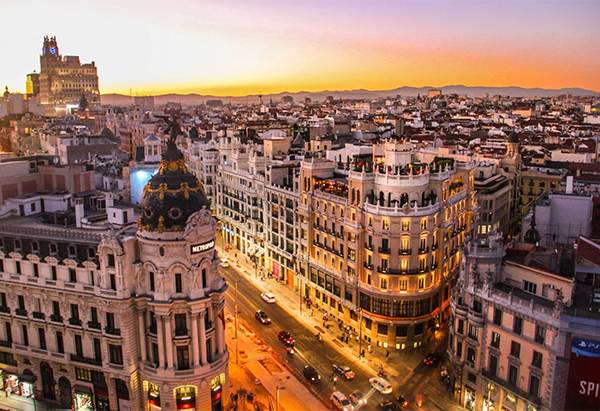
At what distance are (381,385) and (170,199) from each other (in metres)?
36.7

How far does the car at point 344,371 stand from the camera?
74062 millimetres

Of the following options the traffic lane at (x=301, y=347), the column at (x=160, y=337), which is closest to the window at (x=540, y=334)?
the traffic lane at (x=301, y=347)

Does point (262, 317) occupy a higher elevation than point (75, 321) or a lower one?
lower

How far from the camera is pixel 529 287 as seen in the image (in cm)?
6275

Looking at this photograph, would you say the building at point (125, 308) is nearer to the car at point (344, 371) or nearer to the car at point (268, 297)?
the car at point (344, 371)

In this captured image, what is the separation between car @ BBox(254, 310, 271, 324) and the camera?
90506mm

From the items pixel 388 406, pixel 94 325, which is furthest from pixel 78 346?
pixel 388 406

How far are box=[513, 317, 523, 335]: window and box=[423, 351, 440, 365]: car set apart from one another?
2040 centimetres

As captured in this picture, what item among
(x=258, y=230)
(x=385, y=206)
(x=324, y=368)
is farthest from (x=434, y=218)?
(x=258, y=230)

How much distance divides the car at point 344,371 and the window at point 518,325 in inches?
948

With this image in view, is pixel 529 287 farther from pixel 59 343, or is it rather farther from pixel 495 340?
pixel 59 343

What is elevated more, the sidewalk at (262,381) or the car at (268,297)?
the car at (268,297)

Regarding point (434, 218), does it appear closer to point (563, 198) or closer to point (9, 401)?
point (563, 198)

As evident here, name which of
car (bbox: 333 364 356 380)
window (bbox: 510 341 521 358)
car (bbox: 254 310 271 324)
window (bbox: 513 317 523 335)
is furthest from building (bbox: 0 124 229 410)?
window (bbox: 513 317 523 335)
